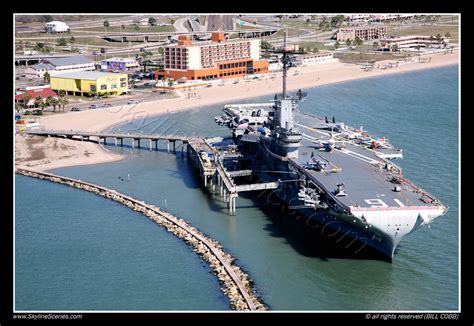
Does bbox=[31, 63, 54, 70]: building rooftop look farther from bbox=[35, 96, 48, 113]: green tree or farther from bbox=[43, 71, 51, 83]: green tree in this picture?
bbox=[35, 96, 48, 113]: green tree

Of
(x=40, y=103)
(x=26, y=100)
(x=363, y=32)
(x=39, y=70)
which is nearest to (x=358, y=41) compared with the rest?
(x=363, y=32)

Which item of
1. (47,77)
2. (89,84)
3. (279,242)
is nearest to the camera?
(279,242)

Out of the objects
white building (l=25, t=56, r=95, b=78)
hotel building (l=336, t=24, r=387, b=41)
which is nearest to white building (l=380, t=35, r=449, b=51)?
hotel building (l=336, t=24, r=387, b=41)

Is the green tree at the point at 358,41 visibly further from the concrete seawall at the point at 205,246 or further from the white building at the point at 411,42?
the concrete seawall at the point at 205,246

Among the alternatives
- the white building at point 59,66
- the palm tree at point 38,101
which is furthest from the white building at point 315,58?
the palm tree at point 38,101

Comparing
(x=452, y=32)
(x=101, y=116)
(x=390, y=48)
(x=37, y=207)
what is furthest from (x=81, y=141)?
(x=452, y=32)

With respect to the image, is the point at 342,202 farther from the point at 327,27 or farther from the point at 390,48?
the point at 327,27

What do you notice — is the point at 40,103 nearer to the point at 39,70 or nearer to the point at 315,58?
the point at 39,70
